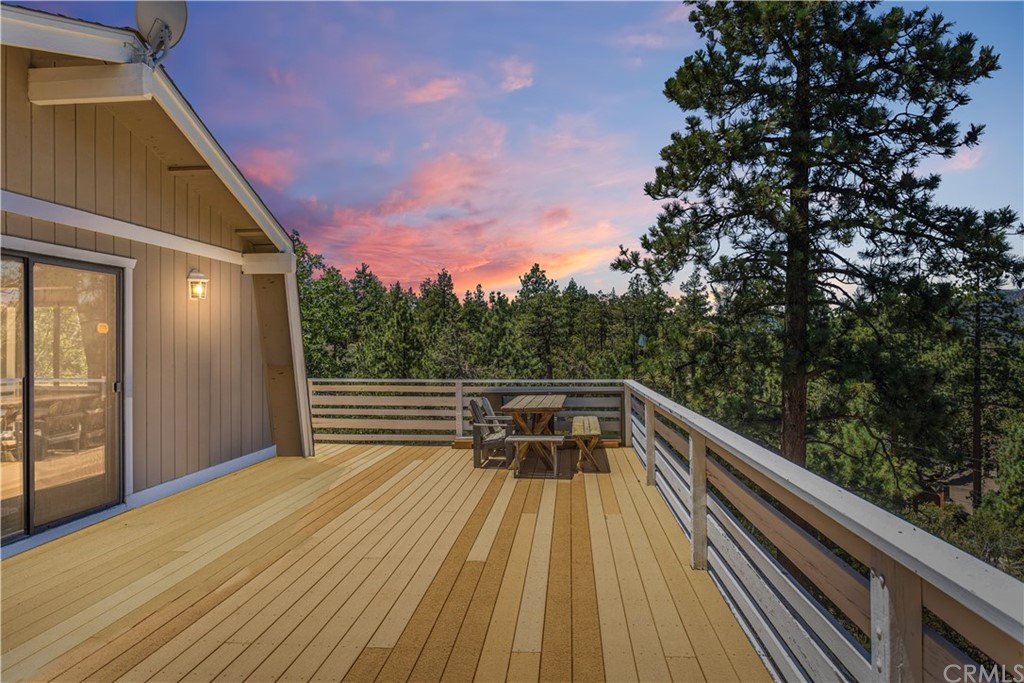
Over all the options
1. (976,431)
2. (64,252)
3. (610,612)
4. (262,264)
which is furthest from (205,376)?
(976,431)

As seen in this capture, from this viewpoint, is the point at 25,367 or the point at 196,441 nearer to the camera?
the point at 25,367

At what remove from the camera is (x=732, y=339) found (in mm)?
10016

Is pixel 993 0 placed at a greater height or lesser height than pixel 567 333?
greater

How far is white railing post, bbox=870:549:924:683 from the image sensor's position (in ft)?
3.82

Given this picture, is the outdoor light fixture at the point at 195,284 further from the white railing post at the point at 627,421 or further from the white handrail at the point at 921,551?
the white handrail at the point at 921,551

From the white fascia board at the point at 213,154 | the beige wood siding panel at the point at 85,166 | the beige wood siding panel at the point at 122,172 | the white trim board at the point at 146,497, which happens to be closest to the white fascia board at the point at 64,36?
the white fascia board at the point at 213,154

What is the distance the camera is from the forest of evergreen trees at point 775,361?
926cm

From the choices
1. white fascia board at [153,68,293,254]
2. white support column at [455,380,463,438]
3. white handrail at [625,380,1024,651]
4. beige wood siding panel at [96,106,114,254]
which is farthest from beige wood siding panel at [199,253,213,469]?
white handrail at [625,380,1024,651]

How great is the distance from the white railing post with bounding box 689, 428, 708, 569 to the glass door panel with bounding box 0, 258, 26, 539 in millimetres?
4109

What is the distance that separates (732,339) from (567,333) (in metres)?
24.1

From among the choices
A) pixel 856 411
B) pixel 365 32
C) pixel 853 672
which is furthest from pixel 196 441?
pixel 856 411

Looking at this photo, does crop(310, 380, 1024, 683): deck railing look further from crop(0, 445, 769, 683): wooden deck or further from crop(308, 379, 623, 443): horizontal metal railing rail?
crop(308, 379, 623, 443): horizontal metal railing rail

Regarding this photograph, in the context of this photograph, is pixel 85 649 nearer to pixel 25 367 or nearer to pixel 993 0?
pixel 25 367

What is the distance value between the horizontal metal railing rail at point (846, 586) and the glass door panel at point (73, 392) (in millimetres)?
4152
